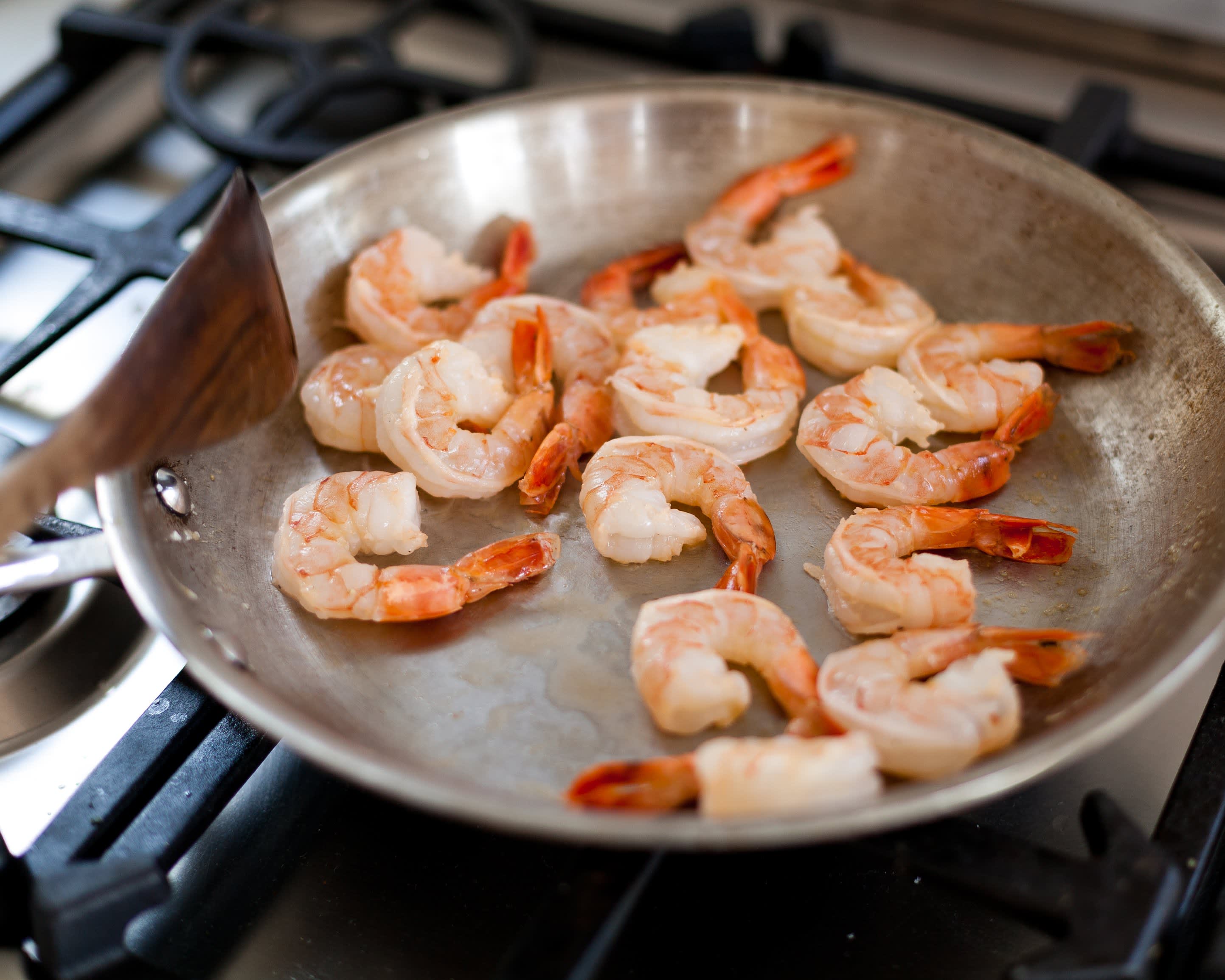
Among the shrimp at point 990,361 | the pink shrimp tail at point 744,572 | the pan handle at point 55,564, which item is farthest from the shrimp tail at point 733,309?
the pan handle at point 55,564

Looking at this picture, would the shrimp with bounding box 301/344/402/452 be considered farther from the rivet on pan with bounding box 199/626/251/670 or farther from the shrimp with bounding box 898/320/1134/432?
the shrimp with bounding box 898/320/1134/432

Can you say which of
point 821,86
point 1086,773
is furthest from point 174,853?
point 821,86

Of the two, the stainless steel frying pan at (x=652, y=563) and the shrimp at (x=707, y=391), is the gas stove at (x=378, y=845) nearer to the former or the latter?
the stainless steel frying pan at (x=652, y=563)

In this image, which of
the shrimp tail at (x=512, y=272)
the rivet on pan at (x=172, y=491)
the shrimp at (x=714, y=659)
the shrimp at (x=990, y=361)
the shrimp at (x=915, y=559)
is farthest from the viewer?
the shrimp tail at (x=512, y=272)

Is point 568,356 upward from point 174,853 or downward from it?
upward

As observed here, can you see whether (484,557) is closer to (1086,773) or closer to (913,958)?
(913,958)
